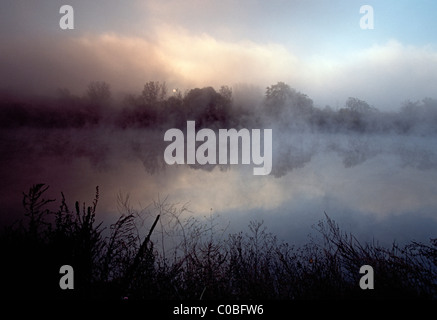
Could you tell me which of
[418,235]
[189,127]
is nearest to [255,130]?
[189,127]

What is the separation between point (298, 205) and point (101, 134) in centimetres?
9374

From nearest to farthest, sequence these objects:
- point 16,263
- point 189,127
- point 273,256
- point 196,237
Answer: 1. point 16,263
2. point 273,256
3. point 196,237
4. point 189,127

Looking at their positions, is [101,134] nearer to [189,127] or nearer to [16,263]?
[189,127]

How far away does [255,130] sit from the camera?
84438 mm

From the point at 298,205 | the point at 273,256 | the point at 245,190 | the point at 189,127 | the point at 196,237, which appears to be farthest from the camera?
the point at 189,127

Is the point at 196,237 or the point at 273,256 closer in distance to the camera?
the point at 273,256
